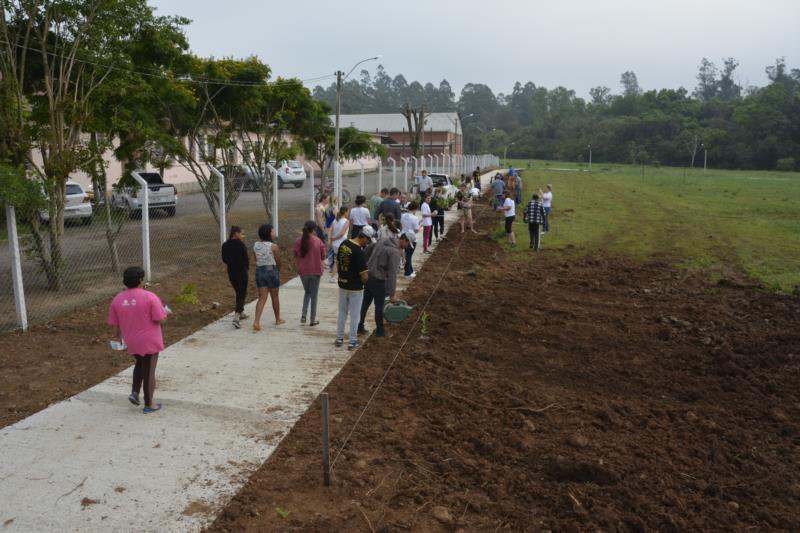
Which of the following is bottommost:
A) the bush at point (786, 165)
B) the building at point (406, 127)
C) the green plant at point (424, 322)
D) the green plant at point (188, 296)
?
the green plant at point (424, 322)

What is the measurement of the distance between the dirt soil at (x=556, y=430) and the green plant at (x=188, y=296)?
344cm

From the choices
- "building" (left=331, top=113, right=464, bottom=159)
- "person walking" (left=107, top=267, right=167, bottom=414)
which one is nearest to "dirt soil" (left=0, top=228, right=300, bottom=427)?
"person walking" (left=107, top=267, right=167, bottom=414)

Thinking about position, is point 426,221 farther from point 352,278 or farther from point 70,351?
point 70,351

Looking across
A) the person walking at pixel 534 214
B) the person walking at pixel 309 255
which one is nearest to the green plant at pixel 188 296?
the person walking at pixel 309 255

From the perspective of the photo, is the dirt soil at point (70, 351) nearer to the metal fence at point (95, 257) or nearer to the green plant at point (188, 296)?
the green plant at point (188, 296)

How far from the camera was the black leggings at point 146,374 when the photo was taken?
6504mm

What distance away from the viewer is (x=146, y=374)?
652cm

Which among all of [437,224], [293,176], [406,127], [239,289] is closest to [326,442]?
[239,289]

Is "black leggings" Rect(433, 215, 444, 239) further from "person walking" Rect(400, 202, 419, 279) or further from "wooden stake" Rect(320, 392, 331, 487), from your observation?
"wooden stake" Rect(320, 392, 331, 487)

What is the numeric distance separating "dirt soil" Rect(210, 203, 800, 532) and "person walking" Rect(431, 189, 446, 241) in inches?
297

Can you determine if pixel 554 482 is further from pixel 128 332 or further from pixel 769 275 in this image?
pixel 769 275

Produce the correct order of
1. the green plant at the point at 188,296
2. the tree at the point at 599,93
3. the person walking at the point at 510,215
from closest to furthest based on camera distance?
the green plant at the point at 188,296 < the person walking at the point at 510,215 < the tree at the point at 599,93

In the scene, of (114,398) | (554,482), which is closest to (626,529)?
(554,482)

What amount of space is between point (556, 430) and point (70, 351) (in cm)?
589
